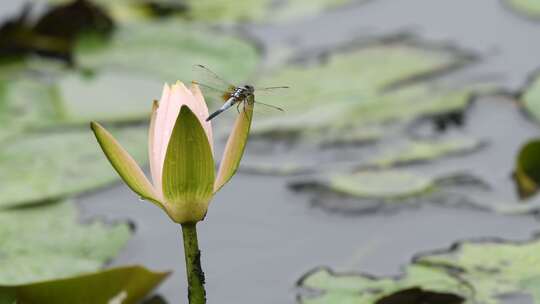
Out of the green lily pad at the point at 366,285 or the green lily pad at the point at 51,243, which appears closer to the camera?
the green lily pad at the point at 366,285

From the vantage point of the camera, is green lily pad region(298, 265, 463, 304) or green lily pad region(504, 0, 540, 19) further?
green lily pad region(504, 0, 540, 19)

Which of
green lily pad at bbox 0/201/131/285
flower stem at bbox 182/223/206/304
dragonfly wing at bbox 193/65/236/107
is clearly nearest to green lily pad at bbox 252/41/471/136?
green lily pad at bbox 0/201/131/285

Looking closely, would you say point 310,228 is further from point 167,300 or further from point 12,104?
point 12,104

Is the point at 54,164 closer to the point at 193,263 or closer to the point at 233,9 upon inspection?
the point at 193,263

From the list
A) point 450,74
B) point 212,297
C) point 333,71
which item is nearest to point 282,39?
point 333,71

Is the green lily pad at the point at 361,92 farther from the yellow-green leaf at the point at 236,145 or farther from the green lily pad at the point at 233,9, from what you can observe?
the yellow-green leaf at the point at 236,145

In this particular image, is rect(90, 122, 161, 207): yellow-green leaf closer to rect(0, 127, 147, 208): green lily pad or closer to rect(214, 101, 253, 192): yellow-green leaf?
rect(214, 101, 253, 192): yellow-green leaf

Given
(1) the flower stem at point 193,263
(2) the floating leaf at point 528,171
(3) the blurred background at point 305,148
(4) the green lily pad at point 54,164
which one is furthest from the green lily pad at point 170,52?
(1) the flower stem at point 193,263
